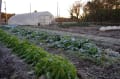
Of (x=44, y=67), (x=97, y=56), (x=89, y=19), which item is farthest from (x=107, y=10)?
(x=44, y=67)

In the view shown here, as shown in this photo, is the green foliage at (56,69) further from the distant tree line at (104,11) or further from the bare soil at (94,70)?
the distant tree line at (104,11)

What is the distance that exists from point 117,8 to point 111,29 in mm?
9888

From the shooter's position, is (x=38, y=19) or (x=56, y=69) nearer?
(x=56, y=69)

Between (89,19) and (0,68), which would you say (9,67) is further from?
(89,19)

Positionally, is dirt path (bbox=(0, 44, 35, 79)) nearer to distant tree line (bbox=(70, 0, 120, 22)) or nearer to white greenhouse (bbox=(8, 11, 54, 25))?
distant tree line (bbox=(70, 0, 120, 22))

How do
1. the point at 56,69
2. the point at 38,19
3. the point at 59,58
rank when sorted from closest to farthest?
the point at 56,69 < the point at 59,58 < the point at 38,19

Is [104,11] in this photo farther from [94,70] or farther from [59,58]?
[59,58]

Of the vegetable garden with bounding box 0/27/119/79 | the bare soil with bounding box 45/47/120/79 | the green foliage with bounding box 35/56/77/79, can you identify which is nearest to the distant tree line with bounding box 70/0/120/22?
the vegetable garden with bounding box 0/27/119/79

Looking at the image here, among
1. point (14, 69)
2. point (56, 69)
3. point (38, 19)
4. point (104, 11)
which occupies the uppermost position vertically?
point (104, 11)

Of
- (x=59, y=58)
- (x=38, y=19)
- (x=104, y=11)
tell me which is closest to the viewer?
(x=59, y=58)

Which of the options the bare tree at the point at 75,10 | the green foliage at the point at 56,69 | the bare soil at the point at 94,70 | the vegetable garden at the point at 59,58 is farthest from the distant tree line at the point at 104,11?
the green foliage at the point at 56,69

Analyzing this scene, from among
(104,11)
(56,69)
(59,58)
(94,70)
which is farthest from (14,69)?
(104,11)

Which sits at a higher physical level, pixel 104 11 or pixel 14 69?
pixel 104 11

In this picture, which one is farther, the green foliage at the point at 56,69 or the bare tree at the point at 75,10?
the bare tree at the point at 75,10
